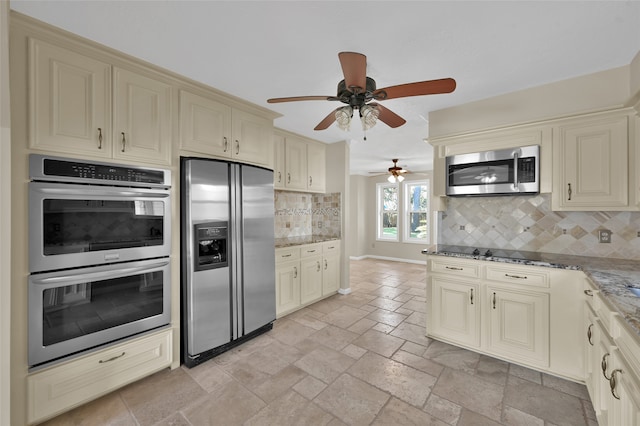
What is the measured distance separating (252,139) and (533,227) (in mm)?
3053

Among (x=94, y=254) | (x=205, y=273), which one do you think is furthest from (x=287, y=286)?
(x=94, y=254)

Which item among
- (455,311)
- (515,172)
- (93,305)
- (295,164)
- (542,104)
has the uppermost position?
(542,104)

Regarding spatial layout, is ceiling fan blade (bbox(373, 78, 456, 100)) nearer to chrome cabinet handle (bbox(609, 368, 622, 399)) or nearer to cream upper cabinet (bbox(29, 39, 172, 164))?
chrome cabinet handle (bbox(609, 368, 622, 399))

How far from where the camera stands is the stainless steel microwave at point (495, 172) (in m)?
2.47

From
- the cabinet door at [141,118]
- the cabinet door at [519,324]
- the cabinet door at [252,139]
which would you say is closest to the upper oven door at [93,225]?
the cabinet door at [141,118]

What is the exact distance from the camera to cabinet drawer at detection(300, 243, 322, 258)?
143 inches

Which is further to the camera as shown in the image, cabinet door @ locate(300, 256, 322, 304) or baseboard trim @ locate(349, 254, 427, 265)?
baseboard trim @ locate(349, 254, 427, 265)

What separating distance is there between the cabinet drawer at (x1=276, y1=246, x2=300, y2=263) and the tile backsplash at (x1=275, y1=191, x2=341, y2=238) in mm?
656

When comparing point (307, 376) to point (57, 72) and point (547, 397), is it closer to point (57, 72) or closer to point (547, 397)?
point (547, 397)

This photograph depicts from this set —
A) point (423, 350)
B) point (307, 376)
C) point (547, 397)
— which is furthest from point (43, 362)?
point (547, 397)

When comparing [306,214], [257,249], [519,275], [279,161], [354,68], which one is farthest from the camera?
[306,214]

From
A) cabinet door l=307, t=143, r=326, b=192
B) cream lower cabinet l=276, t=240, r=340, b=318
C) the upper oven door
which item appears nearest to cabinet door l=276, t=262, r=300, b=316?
cream lower cabinet l=276, t=240, r=340, b=318

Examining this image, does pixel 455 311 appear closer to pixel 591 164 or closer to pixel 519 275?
pixel 519 275

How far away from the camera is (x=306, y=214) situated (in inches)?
182
